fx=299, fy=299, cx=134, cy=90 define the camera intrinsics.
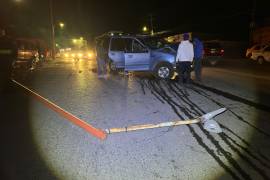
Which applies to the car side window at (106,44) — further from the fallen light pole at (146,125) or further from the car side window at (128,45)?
the fallen light pole at (146,125)

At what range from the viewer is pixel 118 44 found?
1403cm

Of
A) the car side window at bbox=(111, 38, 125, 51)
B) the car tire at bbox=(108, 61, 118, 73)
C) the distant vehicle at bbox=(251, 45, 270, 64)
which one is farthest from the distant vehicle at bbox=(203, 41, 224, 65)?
the car side window at bbox=(111, 38, 125, 51)

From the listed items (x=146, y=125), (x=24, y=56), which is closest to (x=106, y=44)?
(x=24, y=56)

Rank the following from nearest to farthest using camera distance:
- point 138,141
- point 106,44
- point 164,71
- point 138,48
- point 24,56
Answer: point 138,141
point 164,71
point 138,48
point 106,44
point 24,56

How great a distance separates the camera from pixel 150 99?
29.4ft

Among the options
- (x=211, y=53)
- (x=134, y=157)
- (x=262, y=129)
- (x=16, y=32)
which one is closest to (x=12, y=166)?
(x=134, y=157)

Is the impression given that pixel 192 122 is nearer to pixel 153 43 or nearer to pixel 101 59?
pixel 153 43

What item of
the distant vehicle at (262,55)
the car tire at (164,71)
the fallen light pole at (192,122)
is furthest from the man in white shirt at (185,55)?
the distant vehicle at (262,55)

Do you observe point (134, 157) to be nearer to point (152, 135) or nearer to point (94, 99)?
point (152, 135)

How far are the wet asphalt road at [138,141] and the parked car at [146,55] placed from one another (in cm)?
387

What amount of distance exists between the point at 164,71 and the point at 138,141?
8165 mm

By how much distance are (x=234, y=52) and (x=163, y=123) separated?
100 ft

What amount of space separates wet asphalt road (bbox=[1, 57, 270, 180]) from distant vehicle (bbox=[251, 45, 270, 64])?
42.5ft

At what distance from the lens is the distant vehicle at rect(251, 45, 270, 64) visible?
69.2 ft
